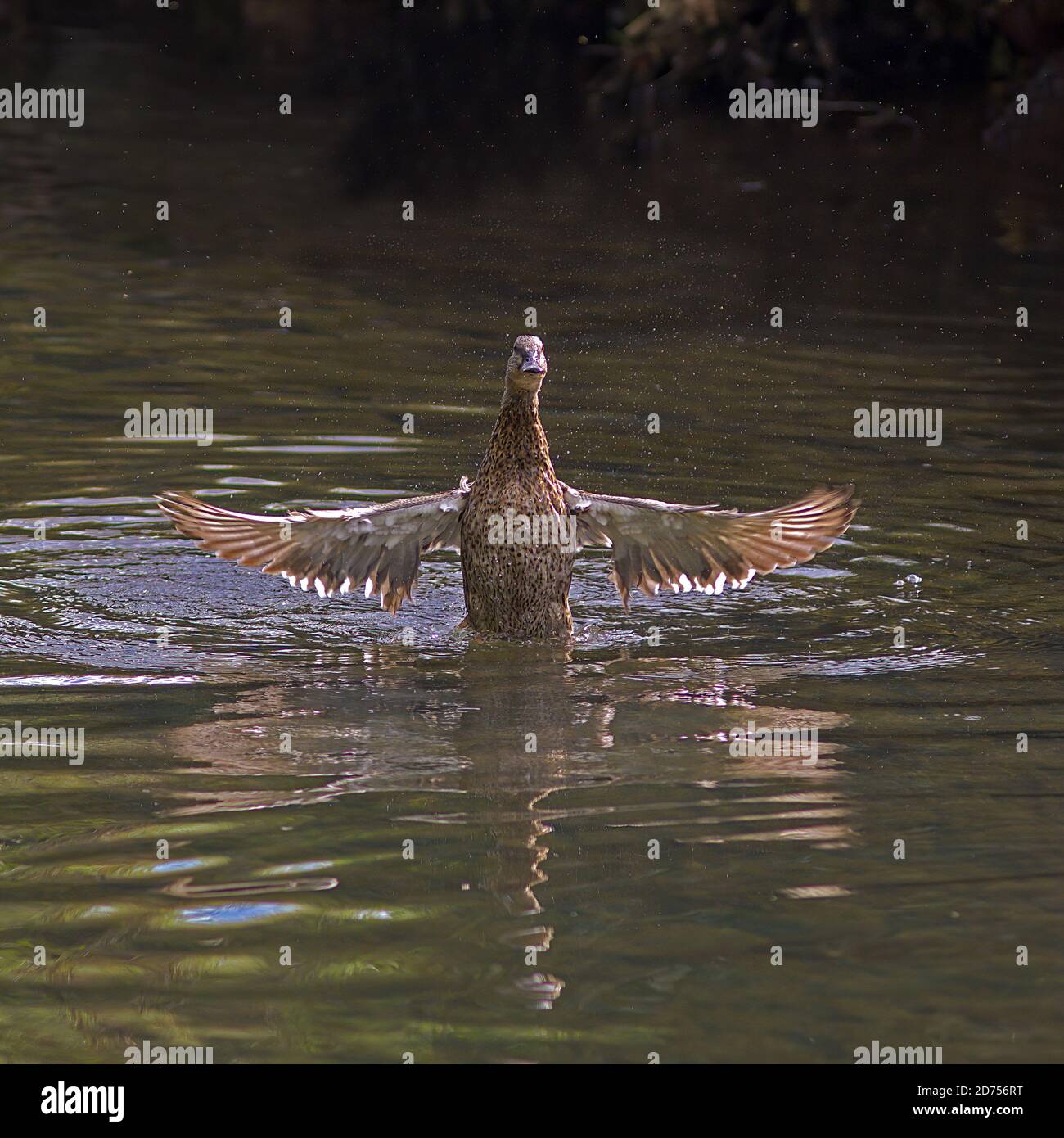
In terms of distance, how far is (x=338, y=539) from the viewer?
8.44 metres

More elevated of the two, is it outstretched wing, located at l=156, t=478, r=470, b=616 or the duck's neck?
the duck's neck

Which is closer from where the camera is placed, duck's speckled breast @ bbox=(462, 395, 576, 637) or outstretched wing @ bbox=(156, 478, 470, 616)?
outstretched wing @ bbox=(156, 478, 470, 616)

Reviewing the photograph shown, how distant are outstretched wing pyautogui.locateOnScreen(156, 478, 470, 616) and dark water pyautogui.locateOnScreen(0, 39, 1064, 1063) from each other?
0.24m

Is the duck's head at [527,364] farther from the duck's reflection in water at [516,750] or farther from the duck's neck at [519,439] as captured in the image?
the duck's reflection in water at [516,750]

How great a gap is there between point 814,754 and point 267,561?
2.71 m

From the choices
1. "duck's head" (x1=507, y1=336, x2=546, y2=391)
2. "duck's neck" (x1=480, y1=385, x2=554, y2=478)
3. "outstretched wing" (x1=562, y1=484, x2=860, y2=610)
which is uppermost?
"duck's head" (x1=507, y1=336, x2=546, y2=391)

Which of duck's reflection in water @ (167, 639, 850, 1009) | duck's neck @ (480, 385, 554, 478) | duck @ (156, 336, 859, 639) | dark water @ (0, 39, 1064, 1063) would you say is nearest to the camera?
dark water @ (0, 39, 1064, 1063)

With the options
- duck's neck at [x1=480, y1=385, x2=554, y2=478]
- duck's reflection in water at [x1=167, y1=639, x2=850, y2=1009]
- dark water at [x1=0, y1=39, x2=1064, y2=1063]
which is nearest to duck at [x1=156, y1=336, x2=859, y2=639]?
duck's neck at [x1=480, y1=385, x2=554, y2=478]

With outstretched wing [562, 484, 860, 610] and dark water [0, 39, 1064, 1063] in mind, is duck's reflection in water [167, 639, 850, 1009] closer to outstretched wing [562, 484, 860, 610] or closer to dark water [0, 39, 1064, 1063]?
dark water [0, 39, 1064, 1063]

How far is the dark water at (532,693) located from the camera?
4.93m

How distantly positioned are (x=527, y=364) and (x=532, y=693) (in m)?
1.36

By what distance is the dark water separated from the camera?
4930mm

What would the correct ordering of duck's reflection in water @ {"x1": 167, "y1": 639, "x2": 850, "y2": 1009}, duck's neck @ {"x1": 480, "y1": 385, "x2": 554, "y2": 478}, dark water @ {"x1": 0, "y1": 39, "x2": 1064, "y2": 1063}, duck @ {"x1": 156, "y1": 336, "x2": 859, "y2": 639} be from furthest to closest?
duck's neck @ {"x1": 480, "y1": 385, "x2": 554, "y2": 478}, duck @ {"x1": 156, "y1": 336, "x2": 859, "y2": 639}, duck's reflection in water @ {"x1": 167, "y1": 639, "x2": 850, "y2": 1009}, dark water @ {"x1": 0, "y1": 39, "x2": 1064, "y2": 1063}

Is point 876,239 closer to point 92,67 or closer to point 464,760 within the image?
point 464,760
